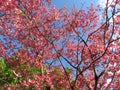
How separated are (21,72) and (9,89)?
182cm

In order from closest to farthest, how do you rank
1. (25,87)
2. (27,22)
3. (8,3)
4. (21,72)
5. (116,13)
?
(8,3), (116,13), (27,22), (25,87), (21,72)

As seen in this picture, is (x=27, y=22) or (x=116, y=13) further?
(x=27, y=22)

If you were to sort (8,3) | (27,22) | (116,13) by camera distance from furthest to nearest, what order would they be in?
(27,22), (116,13), (8,3)

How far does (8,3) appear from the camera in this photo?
12.4 meters

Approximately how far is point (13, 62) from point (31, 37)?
8.52 feet

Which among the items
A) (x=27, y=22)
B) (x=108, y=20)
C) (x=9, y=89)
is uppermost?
(x=27, y=22)

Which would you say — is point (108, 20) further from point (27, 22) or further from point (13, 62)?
point (13, 62)

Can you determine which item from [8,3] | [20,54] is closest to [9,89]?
[20,54]

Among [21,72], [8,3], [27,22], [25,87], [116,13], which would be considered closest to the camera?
[8,3]

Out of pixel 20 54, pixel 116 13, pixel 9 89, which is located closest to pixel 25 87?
pixel 9 89

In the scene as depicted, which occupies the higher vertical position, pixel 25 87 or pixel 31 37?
pixel 31 37

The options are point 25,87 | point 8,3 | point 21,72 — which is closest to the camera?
point 8,3

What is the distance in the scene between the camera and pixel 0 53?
57.4ft

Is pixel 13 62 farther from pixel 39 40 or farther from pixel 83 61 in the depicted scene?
pixel 83 61
